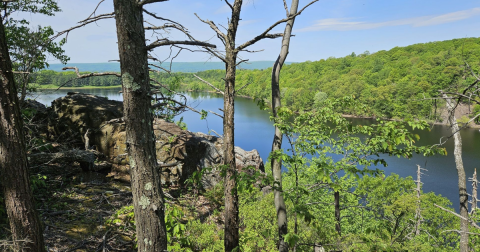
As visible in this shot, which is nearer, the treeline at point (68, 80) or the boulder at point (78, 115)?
the treeline at point (68, 80)

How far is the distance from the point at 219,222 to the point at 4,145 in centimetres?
502

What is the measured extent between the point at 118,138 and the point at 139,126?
5373mm

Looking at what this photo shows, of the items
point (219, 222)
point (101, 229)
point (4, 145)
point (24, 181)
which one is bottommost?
point (219, 222)

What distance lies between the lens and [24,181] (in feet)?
8.86

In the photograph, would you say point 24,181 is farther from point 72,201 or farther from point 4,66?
point 72,201

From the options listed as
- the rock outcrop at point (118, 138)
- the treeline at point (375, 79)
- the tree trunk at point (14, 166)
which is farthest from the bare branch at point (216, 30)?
the treeline at point (375, 79)

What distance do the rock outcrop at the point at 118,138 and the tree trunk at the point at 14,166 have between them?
3565 millimetres

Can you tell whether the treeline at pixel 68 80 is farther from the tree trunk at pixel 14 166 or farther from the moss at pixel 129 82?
the tree trunk at pixel 14 166

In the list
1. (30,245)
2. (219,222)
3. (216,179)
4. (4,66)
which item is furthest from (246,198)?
(4,66)

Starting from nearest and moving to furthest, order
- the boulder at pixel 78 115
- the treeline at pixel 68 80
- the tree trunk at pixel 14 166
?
the treeline at pixel 68 80, the tree trunk at pixel 14 166, the boulder at pixel 78 115

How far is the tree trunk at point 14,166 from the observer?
101 inches

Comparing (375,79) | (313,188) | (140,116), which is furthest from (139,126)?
(375,79)

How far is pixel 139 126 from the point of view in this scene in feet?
6.63

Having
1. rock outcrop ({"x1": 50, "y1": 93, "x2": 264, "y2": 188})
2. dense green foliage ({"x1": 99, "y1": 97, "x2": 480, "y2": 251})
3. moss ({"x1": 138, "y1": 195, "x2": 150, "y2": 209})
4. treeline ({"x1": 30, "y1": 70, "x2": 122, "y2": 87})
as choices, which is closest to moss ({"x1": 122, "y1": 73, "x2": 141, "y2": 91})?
treeline ({"x1": 30, "y1": 70, "x2": 122, "y2": 87})
